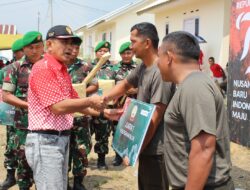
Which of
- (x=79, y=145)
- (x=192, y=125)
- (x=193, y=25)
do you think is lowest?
(x=79, y=145)

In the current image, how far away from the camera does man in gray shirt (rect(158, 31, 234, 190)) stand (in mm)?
1963

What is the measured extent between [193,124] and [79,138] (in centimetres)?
321

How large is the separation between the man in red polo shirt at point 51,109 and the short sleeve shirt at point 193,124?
92 centimetres

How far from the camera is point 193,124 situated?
196 centimetres

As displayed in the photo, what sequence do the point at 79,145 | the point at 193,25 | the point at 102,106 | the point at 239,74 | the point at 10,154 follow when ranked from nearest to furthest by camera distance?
the point at 102,106
the point at 239,74
the point at 79,145
the point at 10,154
the point at 193,25

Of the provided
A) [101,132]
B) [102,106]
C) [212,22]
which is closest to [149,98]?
[102,106]

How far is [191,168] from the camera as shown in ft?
6.55

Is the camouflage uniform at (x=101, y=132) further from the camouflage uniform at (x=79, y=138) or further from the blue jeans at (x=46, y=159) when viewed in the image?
the blue jeans at (x=46, y=159)

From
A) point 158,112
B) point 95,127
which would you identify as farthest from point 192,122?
point 95,127

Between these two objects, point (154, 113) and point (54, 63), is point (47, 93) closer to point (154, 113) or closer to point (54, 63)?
point (54, 63)

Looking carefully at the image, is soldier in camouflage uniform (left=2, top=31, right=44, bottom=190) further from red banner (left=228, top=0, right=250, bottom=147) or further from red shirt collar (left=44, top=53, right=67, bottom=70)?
red banner (left=228, top=0, right=250, bottom=147)

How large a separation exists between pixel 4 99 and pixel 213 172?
3092 millimetres

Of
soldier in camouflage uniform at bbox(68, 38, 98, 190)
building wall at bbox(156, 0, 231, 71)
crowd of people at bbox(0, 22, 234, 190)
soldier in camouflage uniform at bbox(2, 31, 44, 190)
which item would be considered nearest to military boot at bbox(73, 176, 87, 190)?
soldier in camouflage uniform at bbox(68, 38, 98, 190)

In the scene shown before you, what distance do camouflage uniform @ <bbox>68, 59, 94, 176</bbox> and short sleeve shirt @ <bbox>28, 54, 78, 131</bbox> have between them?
6.50 feet
